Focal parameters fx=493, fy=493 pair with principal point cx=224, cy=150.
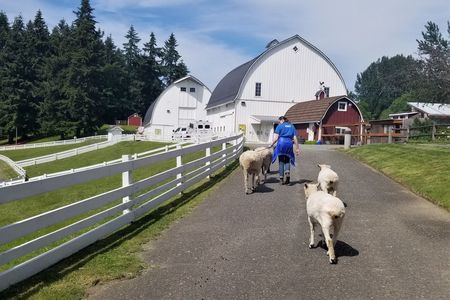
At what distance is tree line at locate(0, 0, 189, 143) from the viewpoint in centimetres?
7319

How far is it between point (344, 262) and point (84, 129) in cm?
7100

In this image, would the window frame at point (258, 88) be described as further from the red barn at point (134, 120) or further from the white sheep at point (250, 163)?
the red barn at point (134, 120)

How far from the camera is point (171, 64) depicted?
116 meters

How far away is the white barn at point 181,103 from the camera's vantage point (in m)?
67.4

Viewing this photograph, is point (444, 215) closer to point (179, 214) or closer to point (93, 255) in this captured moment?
point (179, 214)

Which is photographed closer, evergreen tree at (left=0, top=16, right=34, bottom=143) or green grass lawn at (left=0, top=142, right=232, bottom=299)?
green grass lawn at (left=0, top=142, right=232, bottom=299)

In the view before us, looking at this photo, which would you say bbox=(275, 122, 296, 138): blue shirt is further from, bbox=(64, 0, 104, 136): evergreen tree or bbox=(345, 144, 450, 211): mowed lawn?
bbox=(64, 0, 104, 136): evergreen tree

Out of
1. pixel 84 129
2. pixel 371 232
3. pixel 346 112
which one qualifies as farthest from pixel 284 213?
pixel 84 129

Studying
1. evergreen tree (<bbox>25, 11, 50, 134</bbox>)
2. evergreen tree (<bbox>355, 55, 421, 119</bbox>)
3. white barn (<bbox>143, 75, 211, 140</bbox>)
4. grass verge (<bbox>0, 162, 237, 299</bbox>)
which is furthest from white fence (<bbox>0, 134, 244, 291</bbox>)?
evergreen tree (<bbox>25, 11, 50, 134</bbox>)

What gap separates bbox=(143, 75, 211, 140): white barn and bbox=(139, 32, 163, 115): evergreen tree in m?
37.5

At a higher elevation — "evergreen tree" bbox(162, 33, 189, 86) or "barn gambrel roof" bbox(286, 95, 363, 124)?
"evergreen tree" bbox(162, 33, 189, 86)

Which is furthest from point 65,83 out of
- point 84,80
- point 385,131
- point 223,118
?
point 385,131

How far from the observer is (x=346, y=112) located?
4378cm

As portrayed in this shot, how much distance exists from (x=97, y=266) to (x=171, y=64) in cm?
11270
